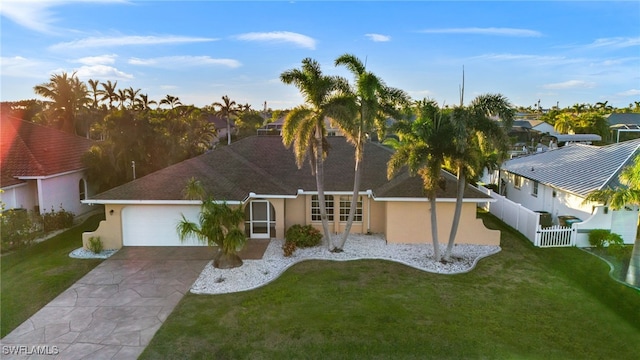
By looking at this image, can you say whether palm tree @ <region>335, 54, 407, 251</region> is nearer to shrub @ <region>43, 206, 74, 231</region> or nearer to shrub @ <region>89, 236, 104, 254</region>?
shrub @ <region>89, 236, 104, 254</region>

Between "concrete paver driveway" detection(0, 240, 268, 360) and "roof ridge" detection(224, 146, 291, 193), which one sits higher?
"roof ridge" detection(224, 146, 291, 193)

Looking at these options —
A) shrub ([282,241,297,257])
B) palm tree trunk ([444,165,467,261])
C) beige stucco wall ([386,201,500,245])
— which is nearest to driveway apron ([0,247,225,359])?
shrub ([282,241,297,257])

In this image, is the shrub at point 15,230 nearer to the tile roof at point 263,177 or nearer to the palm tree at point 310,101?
the tile roof at point 263,177

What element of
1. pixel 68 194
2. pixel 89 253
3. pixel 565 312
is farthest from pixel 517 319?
pixel 68 194

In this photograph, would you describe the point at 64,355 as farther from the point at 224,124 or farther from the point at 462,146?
the point at 224,124

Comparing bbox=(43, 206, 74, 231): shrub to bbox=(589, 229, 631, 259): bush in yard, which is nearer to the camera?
bbox=(589, 229, 631, 259): bush in yard
